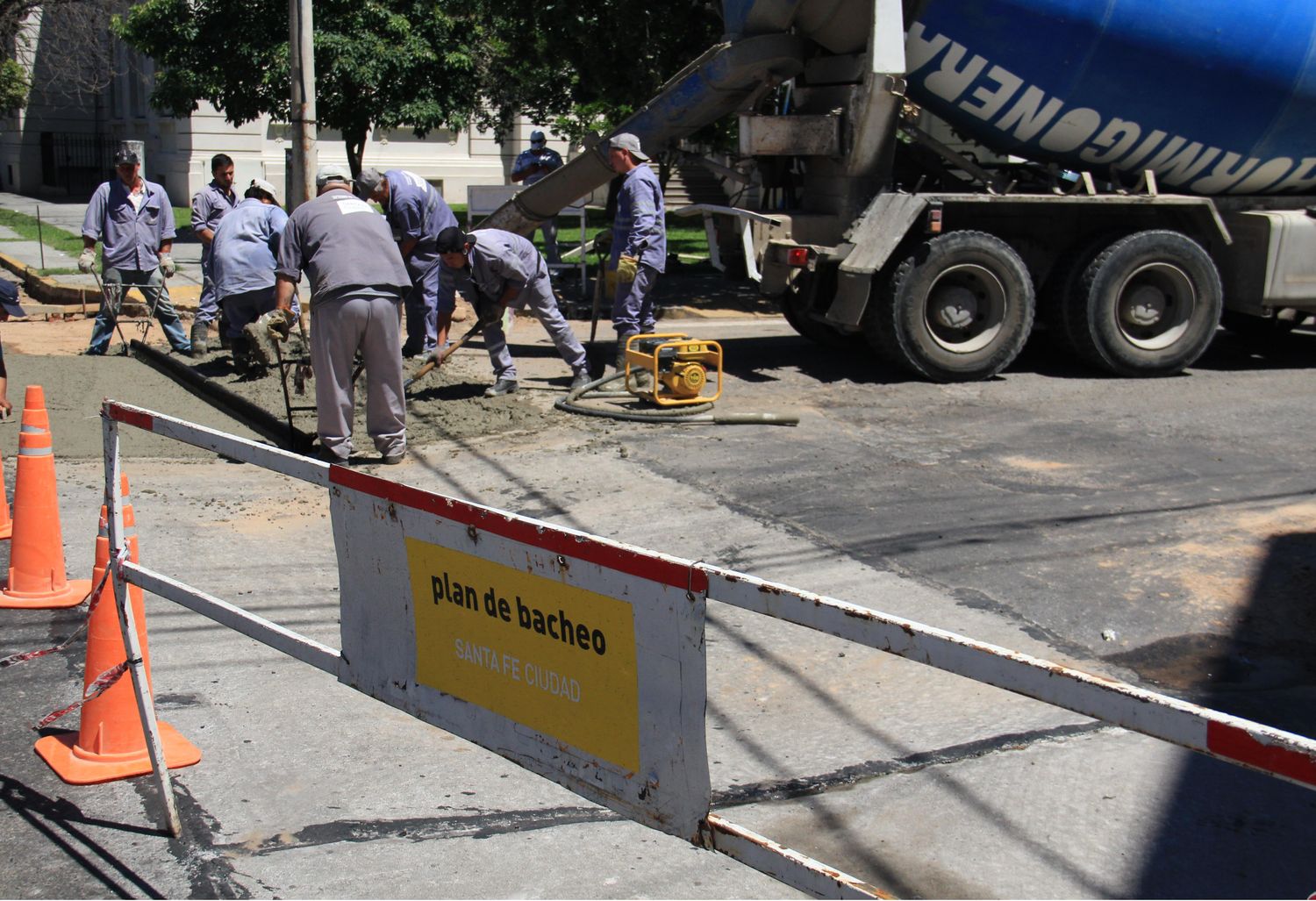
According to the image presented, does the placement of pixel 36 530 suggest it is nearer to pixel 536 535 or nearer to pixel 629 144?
pixel 536 535

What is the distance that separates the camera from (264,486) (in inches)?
296

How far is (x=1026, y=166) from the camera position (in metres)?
11.2

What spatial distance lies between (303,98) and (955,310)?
19.8 feet

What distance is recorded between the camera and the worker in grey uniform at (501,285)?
362 inches

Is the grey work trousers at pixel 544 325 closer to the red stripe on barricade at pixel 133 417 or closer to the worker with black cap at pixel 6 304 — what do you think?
the worker with black cap at pixel 6 304

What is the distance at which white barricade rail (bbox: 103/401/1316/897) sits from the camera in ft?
7.19

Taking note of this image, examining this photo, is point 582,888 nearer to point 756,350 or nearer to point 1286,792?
point 1286,792

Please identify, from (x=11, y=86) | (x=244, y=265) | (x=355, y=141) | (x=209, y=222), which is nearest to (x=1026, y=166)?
(x=244, y=265)

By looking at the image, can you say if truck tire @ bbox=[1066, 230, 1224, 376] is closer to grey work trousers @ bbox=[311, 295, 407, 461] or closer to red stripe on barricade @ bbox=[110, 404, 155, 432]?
grey work trousers @ bbox=[311, 295, 407, 461]

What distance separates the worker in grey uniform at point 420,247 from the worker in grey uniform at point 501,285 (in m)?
0.60

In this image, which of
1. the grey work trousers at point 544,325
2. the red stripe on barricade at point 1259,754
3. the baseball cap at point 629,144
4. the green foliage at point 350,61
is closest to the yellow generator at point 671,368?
the grey work trousers at point 544,325

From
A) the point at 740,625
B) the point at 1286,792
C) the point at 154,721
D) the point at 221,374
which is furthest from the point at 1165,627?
the point at 221,374

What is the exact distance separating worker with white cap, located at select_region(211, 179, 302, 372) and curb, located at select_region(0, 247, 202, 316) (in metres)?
3.60

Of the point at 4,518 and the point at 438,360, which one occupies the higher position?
the point at 438,360
